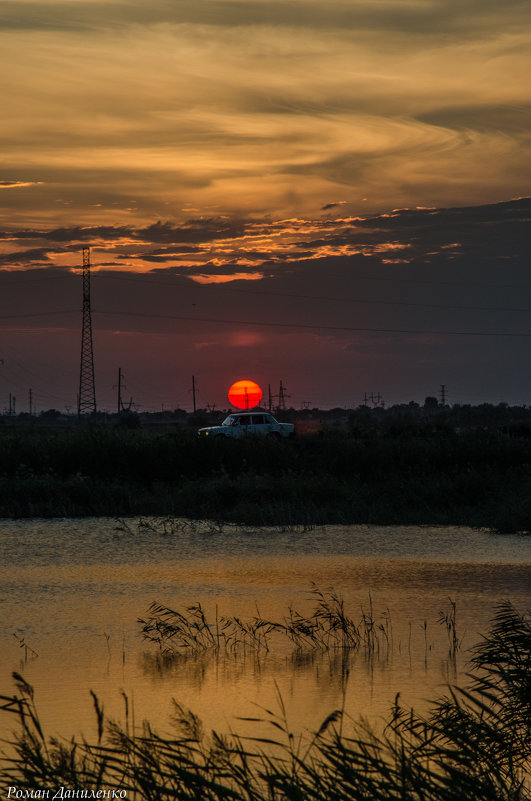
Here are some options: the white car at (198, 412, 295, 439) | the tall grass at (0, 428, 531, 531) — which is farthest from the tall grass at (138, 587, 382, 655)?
the white car at (198, 412, 295, 439)

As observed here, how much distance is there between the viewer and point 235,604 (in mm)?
14516

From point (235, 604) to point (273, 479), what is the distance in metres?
16.0

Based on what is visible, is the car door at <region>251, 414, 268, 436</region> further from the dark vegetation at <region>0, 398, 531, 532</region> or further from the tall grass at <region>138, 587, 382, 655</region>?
the tall grass at <region>138, 587, 382, 655</region>

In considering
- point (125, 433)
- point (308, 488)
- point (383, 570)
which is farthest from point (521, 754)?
point (125, 433)

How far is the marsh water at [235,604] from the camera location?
9.79 metres

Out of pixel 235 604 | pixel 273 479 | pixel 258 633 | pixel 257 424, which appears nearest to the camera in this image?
pixel 258 633

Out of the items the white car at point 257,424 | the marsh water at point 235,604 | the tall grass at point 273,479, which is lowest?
the marsh water at point 235,604

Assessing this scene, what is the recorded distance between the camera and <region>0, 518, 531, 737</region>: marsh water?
979 centimetres

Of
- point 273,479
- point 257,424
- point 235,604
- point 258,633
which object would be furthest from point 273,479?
point 258,633

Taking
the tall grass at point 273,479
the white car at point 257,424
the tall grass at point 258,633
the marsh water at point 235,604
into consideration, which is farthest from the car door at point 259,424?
the tall grass at point 258,633

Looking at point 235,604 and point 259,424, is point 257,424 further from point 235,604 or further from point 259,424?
point 235,604

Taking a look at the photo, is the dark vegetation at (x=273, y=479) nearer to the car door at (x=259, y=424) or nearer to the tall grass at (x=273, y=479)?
the tall grass at (x=273, y=479)

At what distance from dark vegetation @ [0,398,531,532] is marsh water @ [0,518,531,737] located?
5.13ft

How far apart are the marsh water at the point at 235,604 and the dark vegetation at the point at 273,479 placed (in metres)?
1.56
